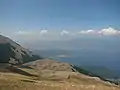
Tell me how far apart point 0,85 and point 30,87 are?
3.82 m

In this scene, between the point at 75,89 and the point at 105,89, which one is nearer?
the point at 75,89

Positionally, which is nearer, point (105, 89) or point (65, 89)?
point (65, 89)

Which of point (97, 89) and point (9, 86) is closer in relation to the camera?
point (9, 86)

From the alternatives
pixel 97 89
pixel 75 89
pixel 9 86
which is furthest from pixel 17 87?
pixel 97 89

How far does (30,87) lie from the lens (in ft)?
116

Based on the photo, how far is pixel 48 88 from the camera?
36625mm

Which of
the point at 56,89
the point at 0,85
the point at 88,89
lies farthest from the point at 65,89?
the point at 0,85

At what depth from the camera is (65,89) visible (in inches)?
1387

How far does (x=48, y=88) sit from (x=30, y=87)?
2.54 m

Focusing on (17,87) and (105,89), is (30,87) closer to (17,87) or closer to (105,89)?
(17,87)

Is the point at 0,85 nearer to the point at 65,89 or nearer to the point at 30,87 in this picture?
the point at 30,87

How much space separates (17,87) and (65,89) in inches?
237

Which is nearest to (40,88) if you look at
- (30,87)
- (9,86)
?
(30,87)

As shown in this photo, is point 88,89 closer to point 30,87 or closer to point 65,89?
point 65,89
